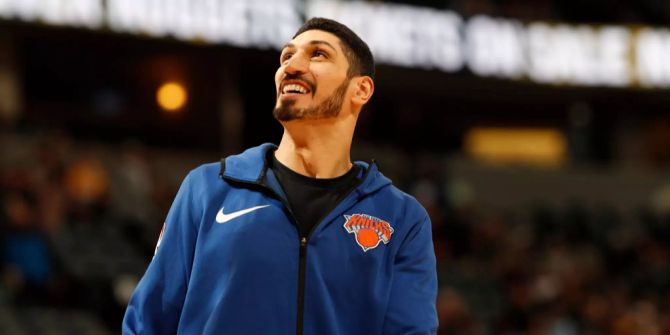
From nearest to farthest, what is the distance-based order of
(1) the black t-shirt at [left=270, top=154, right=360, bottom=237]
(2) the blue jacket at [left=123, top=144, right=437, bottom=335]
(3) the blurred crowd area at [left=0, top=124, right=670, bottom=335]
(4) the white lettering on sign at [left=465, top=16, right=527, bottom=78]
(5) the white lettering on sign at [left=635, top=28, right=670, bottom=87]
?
(2) the blue jacket at [left=123, top=144, right=437, bottom=335] → (1) the black t-shirt at [left=270, top=154, right=360, bottom=237] → (3) the blurred crowd area at [left=0, top=124, right=670, bottom=335] → (4) the white lettering on sign at [left=465, top=16, right=527, bottom=78] → (5) the white lettering on sign at [left=635, top=28, right=670, bottom=87]

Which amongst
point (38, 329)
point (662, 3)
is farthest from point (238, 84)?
point (662, 3)

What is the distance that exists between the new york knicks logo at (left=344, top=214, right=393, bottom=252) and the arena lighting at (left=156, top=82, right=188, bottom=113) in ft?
35.8

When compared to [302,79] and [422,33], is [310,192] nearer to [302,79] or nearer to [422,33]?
[302,79]

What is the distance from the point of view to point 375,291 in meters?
2.62

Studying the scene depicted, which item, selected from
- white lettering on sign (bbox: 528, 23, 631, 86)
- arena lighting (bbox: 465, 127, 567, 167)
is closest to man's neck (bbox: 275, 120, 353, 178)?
white lettering on sign (bbox: 528, 23, 631, 86)

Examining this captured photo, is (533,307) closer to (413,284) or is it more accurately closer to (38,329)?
→ (38,329)

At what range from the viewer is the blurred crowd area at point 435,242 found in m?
8.41

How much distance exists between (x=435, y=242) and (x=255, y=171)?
33.5ft

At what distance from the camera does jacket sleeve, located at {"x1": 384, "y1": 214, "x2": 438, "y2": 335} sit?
2.63 m

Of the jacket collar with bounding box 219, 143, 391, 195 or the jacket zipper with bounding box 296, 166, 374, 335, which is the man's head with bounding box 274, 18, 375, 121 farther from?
the jacket zipper with bounding box 296, 166, 374, 335

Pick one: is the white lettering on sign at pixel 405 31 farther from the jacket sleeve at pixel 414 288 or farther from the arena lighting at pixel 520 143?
the jacket sleeve at pixel 414 288

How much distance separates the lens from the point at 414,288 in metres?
2.69

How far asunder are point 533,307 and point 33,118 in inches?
253

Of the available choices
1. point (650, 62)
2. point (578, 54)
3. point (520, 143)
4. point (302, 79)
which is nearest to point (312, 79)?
point (302, 79)
